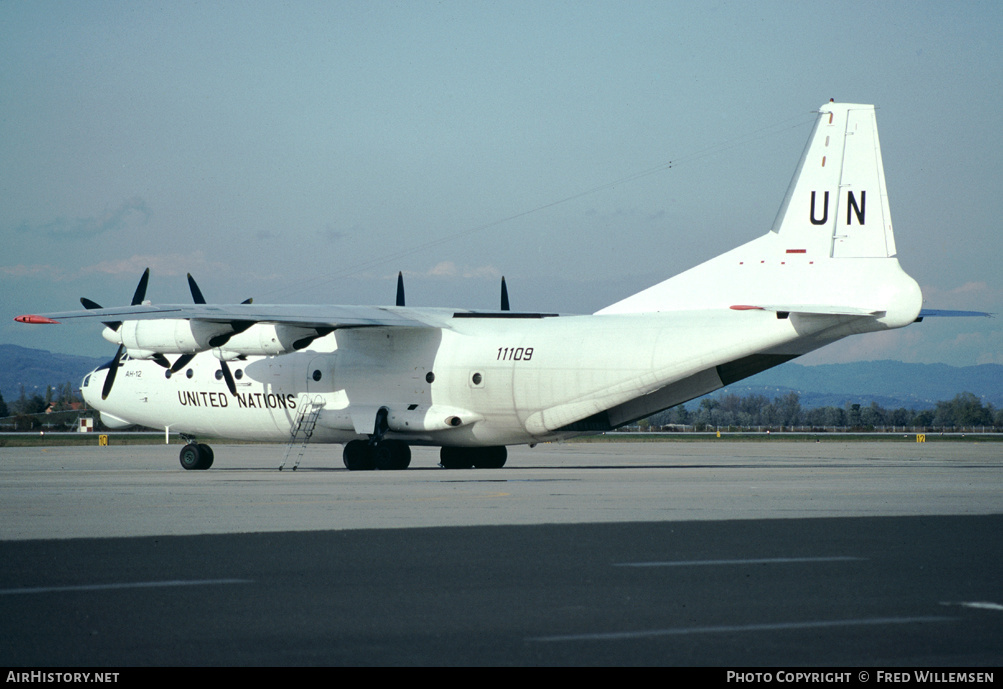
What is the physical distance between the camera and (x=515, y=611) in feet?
25.3

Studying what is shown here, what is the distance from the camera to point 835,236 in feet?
80.0

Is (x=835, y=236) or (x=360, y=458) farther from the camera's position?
(x=360, y=458)

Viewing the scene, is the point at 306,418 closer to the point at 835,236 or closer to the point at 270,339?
the point at 270,339

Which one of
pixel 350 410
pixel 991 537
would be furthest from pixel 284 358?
pixel 991 537

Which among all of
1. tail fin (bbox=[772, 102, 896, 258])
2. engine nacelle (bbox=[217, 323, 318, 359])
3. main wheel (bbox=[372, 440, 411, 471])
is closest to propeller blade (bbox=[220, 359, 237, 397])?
engine nacelle (bbox=[217, 323, 318, 359])

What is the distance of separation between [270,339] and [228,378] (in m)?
3.89

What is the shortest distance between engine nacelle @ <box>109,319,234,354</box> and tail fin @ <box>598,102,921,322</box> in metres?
13.7

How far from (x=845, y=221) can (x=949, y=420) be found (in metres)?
136

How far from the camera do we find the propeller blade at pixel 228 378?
3203 cm

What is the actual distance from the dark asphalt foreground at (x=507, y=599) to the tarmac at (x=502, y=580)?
28 millimetres

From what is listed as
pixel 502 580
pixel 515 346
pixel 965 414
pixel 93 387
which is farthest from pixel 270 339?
pixel 965 414

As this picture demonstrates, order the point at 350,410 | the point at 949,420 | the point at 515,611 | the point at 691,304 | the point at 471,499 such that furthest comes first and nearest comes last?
the point at 949,420
the point at 350,410
the point at 691,304
the point at 471,499
the point at 515,611

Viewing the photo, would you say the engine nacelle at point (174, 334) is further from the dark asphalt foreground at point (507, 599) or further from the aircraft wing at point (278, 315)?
the dark asphalt foreground at point (507, 599)
